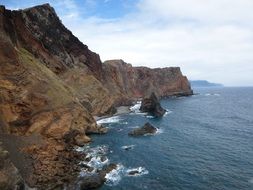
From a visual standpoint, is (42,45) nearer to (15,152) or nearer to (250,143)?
(15,152)

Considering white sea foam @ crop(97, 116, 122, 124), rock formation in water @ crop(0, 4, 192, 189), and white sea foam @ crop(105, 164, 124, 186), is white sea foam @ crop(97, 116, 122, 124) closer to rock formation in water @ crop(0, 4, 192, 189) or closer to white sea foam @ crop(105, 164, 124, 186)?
rock formation in water @ crop(0, 4, 192, 189)

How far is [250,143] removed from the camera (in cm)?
7844

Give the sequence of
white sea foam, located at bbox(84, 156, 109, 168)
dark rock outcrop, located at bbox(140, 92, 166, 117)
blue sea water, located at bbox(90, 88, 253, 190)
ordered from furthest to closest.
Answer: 1. dark rock outcrop, located at bbox(140, 92, 166, 117)
2. white sea foam, located at bbox(84, 156, 109, 168)
3. blue sea water, located at bbox(90, 88, 253, 190)

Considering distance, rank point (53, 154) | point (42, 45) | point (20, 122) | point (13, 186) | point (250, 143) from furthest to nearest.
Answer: point (42, 45)
point (250, 143)
point (20, 122)
point (53, 154)
point (13, 186)

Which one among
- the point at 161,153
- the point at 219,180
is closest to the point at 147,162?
the point at 161,153

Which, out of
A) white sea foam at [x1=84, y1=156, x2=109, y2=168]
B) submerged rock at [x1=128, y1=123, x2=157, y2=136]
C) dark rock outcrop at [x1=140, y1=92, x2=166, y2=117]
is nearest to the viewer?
white sea foam at [x1=84, y1=156, x2=109, y2=168]

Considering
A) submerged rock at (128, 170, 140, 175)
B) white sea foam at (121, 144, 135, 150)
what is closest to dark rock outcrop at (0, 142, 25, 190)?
submerged rock at (128, 170, 140, 175)

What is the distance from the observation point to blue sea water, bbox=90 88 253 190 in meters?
53.9

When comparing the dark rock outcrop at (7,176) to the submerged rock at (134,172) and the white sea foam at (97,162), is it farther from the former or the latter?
the submerged rock at (134,172)

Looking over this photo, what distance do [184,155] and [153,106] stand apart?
61.8 meters

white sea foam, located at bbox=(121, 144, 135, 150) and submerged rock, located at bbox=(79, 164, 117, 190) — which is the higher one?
white sea foam, located at bbox=(121, 144, 135, 150)

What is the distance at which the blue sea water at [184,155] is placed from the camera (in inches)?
2121

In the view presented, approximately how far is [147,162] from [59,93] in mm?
28685

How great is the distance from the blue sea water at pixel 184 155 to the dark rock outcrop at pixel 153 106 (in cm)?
1185
